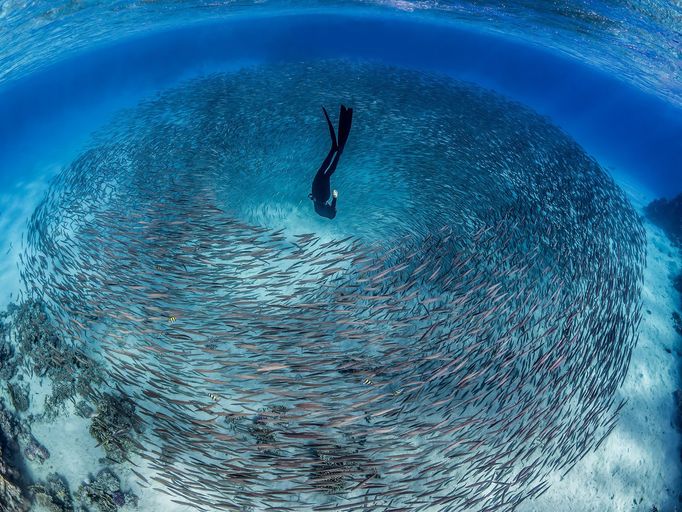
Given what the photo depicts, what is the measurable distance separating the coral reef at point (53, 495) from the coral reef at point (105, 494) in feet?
0.58

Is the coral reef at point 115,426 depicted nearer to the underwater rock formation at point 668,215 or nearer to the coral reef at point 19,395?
the coral reef at point 19,395

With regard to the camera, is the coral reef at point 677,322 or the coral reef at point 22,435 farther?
the coral reef at point 677,322

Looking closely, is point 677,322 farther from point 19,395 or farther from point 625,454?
point 19,395

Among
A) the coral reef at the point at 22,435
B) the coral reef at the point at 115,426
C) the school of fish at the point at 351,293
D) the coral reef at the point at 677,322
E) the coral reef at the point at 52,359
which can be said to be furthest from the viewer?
the coral reef at the point at 677,322

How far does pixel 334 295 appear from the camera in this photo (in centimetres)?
804

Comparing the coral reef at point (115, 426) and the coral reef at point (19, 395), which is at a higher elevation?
the coral reef at point (115, 426)

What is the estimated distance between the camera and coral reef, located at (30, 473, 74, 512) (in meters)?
5.96

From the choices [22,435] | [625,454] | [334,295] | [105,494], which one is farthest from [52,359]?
[625,454]

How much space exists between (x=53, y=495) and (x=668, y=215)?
2506 centimetres

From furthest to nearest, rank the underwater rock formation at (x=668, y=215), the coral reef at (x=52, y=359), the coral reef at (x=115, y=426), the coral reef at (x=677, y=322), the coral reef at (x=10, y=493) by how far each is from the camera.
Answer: the underwater rock formation at (x=668, y=215)
the coral reef at (x=677, y=322)
the coral reef at (x=52, y=359)
the coral reef at (x=115, y=426)
the coral reef at (x=10, y=493)

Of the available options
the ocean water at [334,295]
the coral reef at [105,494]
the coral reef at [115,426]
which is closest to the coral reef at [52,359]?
the ocean water at [334,295]

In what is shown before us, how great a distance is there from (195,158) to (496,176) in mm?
11678

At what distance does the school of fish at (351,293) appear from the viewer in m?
5.95

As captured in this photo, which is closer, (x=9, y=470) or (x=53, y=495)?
(x=53, y=495)
